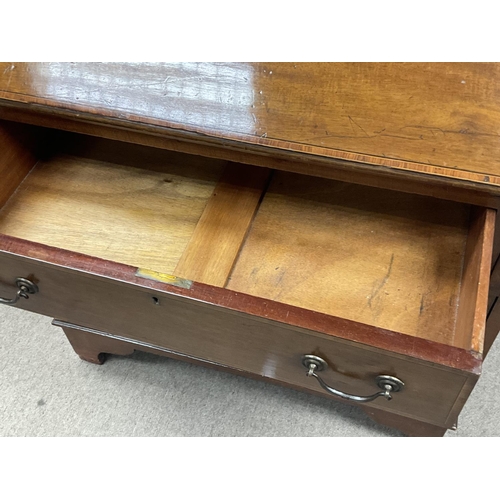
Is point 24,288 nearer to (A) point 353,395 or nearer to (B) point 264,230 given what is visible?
(B) point 264,230

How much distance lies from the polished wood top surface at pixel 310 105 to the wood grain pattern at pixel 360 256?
135 mm

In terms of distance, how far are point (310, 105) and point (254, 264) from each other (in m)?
0.21

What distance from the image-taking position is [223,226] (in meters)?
0.70

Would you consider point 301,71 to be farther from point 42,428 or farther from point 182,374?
point 42,428

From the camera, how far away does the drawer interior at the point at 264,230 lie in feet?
2.02

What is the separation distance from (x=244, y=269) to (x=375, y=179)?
0.65 ft

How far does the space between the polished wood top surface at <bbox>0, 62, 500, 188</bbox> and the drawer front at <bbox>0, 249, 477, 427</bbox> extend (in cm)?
19

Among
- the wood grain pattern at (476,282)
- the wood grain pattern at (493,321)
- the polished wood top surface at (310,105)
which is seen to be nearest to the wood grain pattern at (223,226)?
the polished wood top surface at (310,105)

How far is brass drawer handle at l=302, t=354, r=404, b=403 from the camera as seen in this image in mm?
523

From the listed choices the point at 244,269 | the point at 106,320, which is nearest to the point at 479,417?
the point at 244,269

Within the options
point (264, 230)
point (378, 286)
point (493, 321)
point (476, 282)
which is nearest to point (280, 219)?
point (264, 230)

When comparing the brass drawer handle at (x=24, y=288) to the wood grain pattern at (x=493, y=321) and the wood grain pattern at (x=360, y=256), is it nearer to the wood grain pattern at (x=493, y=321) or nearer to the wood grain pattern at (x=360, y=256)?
the wood grain pattern at (x=360, y=256)

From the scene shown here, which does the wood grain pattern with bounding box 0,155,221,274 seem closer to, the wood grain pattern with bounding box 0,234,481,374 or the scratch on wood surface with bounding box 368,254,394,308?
the wood grain pattern with bounding box 0,234,481,374

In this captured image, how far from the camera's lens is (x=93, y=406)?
0.98m
